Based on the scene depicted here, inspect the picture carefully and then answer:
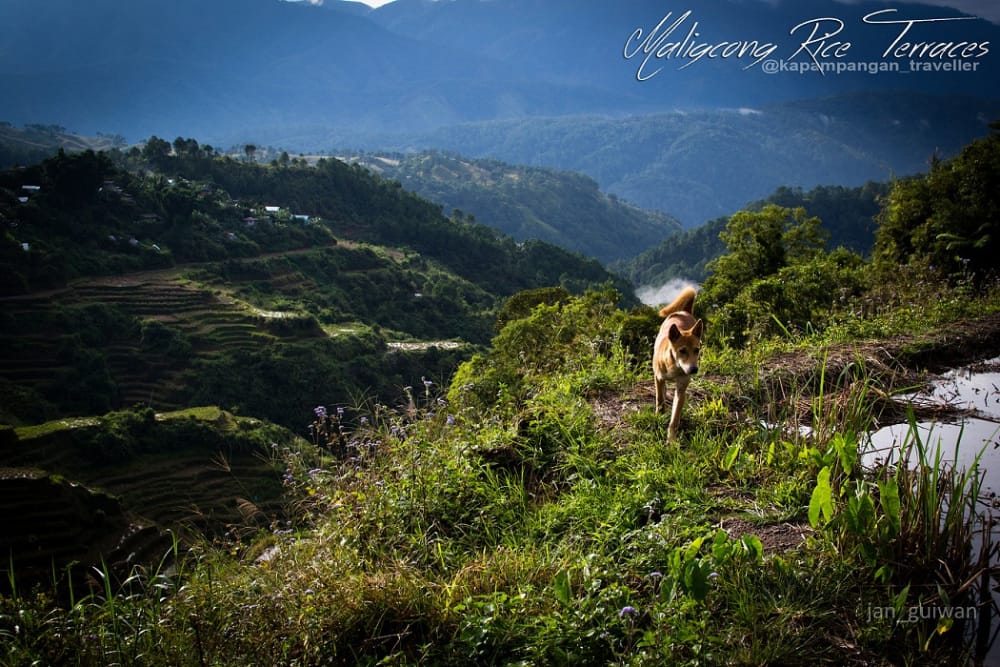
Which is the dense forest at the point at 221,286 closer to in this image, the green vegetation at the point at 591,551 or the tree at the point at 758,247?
the tree at the point at 758,247

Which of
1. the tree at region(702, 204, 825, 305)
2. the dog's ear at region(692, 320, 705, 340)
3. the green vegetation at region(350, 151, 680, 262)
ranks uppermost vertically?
the green vegetation at region(350, 151, 680, 262)

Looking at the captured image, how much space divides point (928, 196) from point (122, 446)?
3648 cm

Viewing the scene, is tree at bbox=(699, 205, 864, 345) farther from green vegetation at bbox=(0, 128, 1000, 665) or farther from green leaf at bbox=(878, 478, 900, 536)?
green leaf at bbox=(878, 478, 900, 536)

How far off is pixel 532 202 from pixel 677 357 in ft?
579

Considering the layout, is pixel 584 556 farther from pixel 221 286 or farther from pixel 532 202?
pixel 532 202

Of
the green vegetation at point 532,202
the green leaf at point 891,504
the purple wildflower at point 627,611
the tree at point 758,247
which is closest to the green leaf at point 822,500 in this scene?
the green leaf at point 891,504

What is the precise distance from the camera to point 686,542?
8.58ft

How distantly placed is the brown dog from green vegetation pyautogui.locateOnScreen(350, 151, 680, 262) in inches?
6110

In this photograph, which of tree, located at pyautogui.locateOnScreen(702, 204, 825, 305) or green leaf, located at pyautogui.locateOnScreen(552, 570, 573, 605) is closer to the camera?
green leaf, located at pyautogui.locateOnScreen(552, 570, 573, 605)

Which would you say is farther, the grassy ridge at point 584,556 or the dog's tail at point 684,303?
the dog's tail at point 684,303

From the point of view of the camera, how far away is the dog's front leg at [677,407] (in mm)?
3408

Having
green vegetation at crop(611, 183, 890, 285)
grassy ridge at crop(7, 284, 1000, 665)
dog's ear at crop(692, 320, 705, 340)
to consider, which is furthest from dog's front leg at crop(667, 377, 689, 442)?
green vegetation at crop(611, 183, 890, 285)

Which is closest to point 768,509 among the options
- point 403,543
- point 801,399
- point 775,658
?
point 775,658

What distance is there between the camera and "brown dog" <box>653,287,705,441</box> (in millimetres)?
3293
